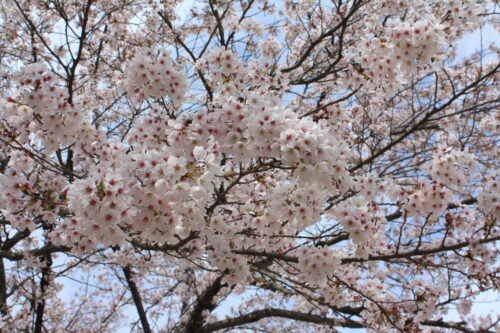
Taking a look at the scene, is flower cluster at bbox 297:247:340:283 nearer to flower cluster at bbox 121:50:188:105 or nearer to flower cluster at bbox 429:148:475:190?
flower cluster at bbox 429:148:475:190

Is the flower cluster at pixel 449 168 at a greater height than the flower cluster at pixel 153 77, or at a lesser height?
lesser

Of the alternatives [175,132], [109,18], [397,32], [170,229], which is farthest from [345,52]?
[170,229]

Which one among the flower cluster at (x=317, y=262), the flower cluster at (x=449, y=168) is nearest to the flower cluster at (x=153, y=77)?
the flower cluster at (x=317, y=262)

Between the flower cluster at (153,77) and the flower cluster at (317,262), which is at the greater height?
the flower cluster at (153,77)

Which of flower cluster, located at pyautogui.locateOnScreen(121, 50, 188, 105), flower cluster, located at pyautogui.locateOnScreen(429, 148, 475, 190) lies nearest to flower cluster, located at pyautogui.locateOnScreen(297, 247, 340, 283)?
flower cluster, located at pyautogui.locateOnScreen(429, 148, 475, 190)

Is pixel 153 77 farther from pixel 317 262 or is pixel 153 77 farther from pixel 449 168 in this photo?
pixel 449 168

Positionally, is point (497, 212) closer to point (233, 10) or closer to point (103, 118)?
point (233, 10)

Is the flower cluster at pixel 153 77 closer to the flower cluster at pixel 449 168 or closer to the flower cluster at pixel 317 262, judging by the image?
the flower cluster at pixel 317 262

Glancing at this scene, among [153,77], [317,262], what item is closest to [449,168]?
[317,262]

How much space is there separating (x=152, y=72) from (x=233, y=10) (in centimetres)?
414

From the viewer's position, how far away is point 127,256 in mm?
6566

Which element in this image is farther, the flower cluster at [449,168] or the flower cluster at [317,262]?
the flower cluster at [449,168]

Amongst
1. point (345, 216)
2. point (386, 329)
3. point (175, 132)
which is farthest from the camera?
point (386, 329)

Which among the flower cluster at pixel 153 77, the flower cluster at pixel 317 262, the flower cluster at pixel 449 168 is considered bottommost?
the flower cluster at pixel 317 262
